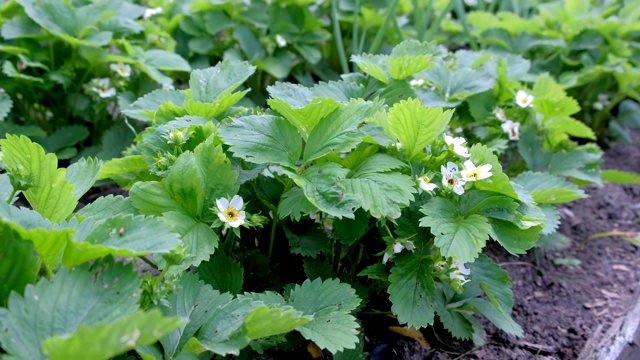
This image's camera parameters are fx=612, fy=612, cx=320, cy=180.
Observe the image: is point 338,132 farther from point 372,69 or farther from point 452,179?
point 372,69

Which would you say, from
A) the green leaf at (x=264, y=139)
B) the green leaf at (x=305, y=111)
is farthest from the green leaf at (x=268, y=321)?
the green leaf at (x=305, y=111)

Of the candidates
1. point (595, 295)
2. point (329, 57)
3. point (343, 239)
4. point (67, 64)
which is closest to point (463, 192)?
point (343, 239)

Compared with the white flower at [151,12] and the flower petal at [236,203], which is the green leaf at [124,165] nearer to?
the flower petal at [236,203]

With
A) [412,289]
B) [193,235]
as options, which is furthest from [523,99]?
[193,235]

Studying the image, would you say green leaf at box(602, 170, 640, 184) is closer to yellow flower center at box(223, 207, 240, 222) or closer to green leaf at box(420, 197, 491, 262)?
green leaf at box(420, 197, 491, 262)

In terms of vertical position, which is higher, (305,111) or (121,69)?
(305,111)

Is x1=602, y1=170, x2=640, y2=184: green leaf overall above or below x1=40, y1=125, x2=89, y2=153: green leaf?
below

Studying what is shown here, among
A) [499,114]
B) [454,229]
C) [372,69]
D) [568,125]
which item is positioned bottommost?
[568,125]

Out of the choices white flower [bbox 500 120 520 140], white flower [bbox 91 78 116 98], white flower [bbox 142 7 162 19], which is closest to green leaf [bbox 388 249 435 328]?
white flower [bbox 500 120 520 140]

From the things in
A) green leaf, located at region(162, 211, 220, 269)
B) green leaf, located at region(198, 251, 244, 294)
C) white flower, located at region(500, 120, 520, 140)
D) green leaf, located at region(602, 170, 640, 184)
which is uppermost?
green leaf, located at region(162, 211, 220, 269)
